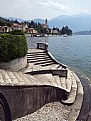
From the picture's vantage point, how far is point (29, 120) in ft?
30.0

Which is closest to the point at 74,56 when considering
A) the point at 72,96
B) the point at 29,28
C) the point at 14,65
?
the point at 14,65

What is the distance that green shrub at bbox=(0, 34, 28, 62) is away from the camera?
41.1 ft

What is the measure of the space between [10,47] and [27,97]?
174 inches

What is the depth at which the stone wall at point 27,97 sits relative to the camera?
895cm

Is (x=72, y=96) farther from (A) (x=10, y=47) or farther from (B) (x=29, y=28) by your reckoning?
(B) (x=29, y=28)

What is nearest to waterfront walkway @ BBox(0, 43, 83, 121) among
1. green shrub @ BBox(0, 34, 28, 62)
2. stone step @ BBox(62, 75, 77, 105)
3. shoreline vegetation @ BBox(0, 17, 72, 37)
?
stone step @ BBox(62, 75, 77, 105)

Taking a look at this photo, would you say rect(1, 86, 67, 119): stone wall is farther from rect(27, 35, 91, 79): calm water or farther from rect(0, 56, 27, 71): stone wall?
rect(27, 35, 91, 79): calm water

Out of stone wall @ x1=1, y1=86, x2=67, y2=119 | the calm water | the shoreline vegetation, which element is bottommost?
the calm water

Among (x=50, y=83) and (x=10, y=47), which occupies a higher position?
(x=10, y=47)

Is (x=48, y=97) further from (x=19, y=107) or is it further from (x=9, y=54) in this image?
(x=9, y=54)

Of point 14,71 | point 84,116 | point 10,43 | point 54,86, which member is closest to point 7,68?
point 14,71

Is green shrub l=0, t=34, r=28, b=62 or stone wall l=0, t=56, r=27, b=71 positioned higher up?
green shrub l=0, t=34, r=28, b=62

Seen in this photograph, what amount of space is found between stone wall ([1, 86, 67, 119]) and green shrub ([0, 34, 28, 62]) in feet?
11.5

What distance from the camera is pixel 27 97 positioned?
9570 mm
